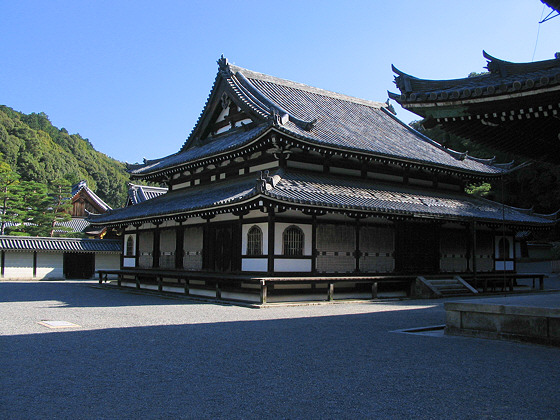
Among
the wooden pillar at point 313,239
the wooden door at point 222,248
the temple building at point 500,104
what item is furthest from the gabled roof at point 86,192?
the temple building at point 500,104

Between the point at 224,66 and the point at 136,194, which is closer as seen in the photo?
the point at 224,66

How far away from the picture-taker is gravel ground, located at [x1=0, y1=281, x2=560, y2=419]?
509 cm

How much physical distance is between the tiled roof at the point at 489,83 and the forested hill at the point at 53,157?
43.6 m

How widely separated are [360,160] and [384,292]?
5361 mm

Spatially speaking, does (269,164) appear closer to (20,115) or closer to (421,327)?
(421,327)

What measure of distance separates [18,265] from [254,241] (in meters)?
21.6

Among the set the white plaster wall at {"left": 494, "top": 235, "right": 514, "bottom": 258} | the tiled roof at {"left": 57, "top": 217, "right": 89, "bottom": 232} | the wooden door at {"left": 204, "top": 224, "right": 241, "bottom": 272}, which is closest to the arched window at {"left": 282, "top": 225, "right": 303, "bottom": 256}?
the wooden door at {"left": 204, "top": 224, "right": 241, "bottom": 272}

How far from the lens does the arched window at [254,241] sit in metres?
17.9

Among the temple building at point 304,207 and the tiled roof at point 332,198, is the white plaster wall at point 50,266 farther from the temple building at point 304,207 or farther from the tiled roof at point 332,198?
the tiled roof at point 332,198

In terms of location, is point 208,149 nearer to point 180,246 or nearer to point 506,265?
point 180,246

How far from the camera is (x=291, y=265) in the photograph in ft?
58.1

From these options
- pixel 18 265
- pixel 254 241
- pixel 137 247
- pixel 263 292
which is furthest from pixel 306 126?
pixel 18 265

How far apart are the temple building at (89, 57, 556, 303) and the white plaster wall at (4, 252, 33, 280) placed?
9937mm

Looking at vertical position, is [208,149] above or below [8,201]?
above
